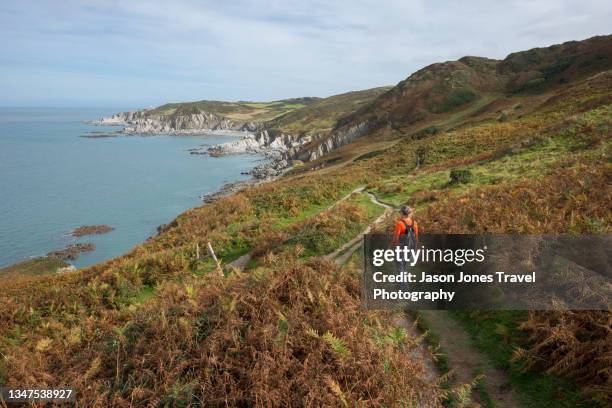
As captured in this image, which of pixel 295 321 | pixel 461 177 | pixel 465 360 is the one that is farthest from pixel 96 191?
pixel 465 360

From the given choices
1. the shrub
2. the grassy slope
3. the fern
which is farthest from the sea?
the fern

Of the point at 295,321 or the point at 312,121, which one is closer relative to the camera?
the point at 295,321

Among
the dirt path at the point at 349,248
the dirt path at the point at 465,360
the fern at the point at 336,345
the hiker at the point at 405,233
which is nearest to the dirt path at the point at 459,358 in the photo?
the dirt path at the point at 465,360

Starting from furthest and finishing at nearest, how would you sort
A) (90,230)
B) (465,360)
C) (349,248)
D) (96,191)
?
(96,191) → (90,230) → (349,248) → (465,360)

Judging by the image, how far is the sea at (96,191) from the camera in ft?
161

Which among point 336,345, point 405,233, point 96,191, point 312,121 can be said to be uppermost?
point 312,121

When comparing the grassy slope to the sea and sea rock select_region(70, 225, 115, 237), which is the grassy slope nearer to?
the sea

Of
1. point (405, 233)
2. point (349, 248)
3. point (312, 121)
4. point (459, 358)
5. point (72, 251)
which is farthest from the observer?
point (312, 121)

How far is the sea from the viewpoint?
4894 cm

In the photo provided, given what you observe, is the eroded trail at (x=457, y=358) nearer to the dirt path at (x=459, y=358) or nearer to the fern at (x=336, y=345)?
the dirt path at (x=459, y=358)

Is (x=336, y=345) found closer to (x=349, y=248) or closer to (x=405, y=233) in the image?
(x=405, y=233)

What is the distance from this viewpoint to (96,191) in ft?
247

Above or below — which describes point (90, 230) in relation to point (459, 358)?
below

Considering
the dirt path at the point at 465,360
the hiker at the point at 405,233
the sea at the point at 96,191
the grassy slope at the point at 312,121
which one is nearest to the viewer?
the dirt path at the point at 465,360
